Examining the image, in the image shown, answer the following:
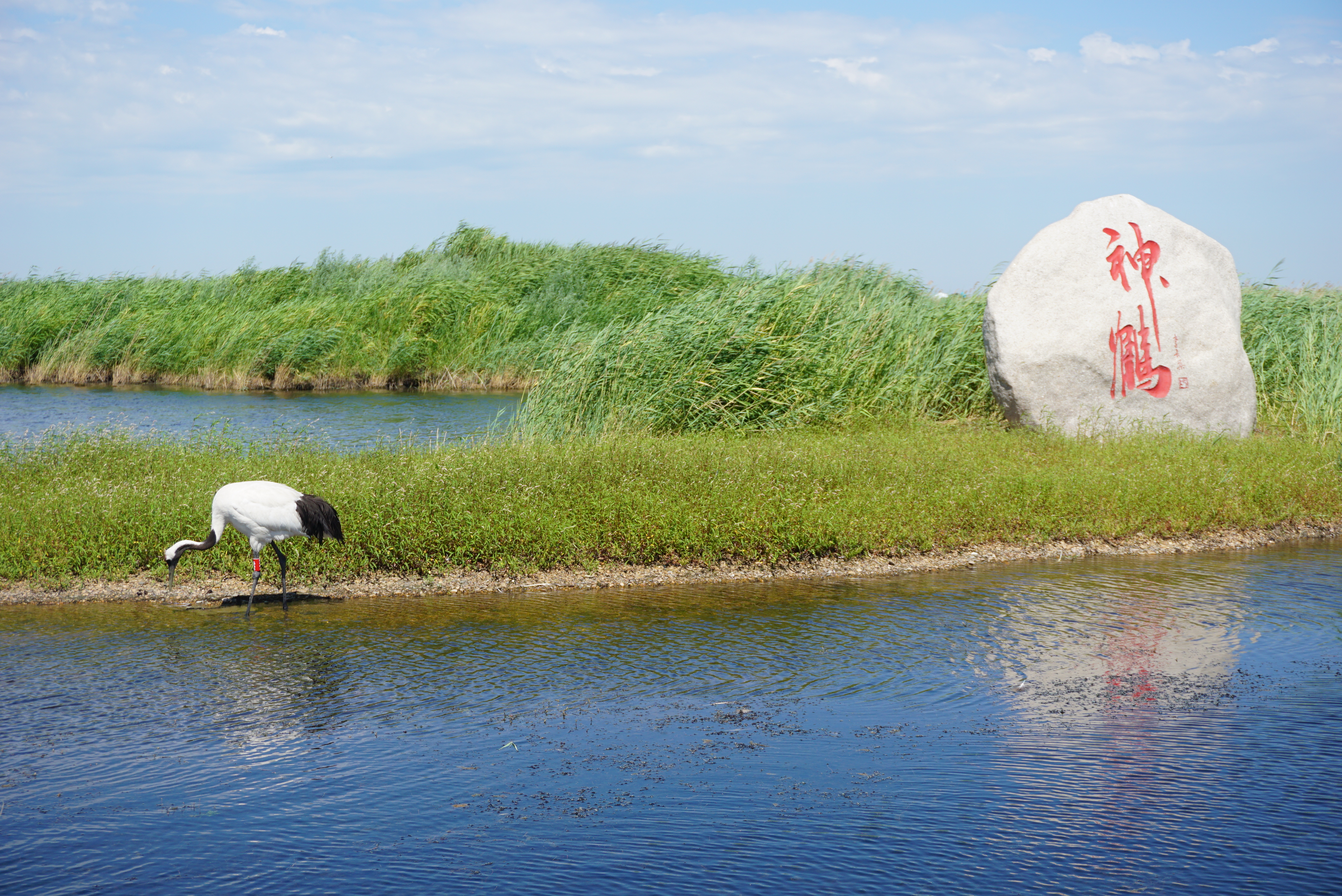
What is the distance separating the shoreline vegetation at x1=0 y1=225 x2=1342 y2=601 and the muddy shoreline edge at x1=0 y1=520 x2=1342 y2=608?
3 centimetres

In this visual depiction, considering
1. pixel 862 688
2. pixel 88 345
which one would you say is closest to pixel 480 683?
pixel 862 688

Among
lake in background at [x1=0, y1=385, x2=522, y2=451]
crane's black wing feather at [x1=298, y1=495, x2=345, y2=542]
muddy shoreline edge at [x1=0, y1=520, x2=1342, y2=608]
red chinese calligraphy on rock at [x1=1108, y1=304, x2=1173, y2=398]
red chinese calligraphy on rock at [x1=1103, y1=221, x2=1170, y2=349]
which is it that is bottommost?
muddy shoreline edge at [x1=0, y1=520, x2=1342, y2=608]

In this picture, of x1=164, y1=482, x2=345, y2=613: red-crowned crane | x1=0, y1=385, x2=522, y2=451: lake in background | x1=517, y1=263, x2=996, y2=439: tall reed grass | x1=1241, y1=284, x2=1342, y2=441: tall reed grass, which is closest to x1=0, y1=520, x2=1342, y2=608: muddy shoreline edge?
x1=164, y1=482, x2=345, y2=613: red-crowned crane

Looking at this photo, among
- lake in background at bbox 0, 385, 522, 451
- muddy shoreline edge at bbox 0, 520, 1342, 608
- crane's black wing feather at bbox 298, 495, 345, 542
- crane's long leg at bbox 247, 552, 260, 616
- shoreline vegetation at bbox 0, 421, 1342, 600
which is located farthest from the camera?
lake in background at bbox 0, 385, 522, 451

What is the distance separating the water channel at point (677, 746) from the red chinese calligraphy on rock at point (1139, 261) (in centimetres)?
688

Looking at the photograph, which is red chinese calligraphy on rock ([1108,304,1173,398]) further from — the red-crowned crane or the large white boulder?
the red-crowned crane

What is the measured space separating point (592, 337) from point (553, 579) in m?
7.11

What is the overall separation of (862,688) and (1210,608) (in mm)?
3425

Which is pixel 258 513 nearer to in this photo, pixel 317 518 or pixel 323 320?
pixel 317 518

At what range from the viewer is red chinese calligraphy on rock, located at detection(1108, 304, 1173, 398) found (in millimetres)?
14273

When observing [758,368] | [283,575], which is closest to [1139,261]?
[758,368]

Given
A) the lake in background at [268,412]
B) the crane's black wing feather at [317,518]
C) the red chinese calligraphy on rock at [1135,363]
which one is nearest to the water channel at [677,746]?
the crane's black wing feather at [317,518]

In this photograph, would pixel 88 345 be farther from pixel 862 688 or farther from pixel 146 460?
pixel 862 688

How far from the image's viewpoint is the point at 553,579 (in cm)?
873
